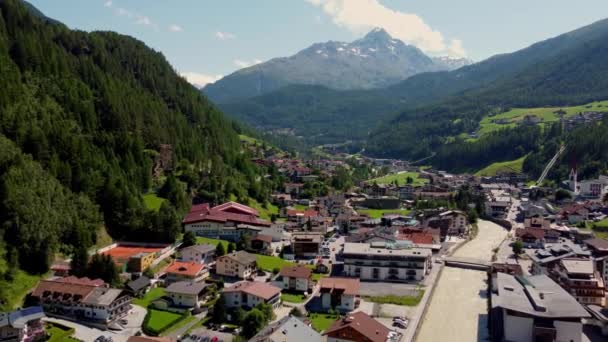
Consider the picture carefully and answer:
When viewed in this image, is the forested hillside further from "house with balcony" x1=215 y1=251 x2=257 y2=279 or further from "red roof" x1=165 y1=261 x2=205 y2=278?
"house with balcony" x1=215 y1=251 x2=257 y2=279

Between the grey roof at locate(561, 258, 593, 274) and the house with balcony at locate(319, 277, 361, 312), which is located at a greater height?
the grey roof at locate(561, 258, 593, 274)

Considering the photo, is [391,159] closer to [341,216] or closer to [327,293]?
[341,216]

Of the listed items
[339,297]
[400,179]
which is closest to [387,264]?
[339,297]

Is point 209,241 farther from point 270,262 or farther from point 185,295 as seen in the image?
point 185,295

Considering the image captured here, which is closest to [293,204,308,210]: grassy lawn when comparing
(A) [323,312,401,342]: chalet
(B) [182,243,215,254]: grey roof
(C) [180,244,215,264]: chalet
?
(B) [182,243,215,254]: grey roof

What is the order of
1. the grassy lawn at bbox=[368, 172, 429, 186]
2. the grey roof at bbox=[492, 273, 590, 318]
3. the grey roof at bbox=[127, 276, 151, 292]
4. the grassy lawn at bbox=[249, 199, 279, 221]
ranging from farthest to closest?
1. the grassy lawn at bbox=[368, 172, 429, 186]
2. the grassy lawn at bbox=[249, 199, 279, 221]
3. the grey roof at bbox=[127, 276, 151, 292]
4. the grey roof at bbox=[492, 273, 590, 318]

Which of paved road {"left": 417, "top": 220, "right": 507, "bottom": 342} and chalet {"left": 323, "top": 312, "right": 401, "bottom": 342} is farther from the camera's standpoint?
paved road {"left": 417, "top": 220, "right": 507, "bottom": 342}

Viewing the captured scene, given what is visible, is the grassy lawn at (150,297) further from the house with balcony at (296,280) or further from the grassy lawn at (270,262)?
the grassy lawn at (270,262)
